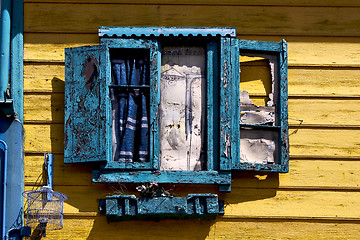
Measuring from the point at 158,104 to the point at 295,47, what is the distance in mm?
1344

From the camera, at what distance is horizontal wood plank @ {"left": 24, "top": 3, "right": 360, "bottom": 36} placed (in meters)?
6.41

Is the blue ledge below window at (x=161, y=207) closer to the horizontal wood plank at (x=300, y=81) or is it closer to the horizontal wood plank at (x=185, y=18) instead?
the horizontal wood plank at (x=300, y=81)

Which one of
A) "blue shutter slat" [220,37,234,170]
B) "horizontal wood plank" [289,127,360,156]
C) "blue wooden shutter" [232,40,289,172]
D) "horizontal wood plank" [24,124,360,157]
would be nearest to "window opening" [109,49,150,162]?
"horizontal wood plank" [24,124,360,157]

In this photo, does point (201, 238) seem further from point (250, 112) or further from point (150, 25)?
point (150, 25)

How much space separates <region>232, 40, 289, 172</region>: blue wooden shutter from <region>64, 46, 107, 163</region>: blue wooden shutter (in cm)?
110

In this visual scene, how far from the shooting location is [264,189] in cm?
607

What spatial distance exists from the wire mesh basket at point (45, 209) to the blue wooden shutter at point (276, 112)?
1475mm

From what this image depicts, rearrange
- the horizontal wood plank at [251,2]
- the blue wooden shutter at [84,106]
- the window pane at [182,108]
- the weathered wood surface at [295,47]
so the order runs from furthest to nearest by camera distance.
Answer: the horizontal wood plank at [251,2], the weathered wood surface at [295,47], the window pane at [182,108], the blue wooden shutter at [84,106]

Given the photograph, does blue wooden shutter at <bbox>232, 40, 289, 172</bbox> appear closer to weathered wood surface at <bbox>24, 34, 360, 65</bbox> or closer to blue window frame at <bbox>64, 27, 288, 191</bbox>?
blue window frame at <bbox>64, 27, 288, 191</bbox>

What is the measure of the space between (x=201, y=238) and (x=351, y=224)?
125 centimetres

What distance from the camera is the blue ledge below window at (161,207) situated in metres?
5.84

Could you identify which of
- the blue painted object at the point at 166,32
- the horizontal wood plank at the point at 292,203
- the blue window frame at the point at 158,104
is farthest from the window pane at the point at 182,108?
the horizontal wood plank at the point at 292,203

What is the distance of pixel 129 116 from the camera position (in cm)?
606

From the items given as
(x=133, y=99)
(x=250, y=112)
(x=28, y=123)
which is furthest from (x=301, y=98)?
(x=28, y=123)
